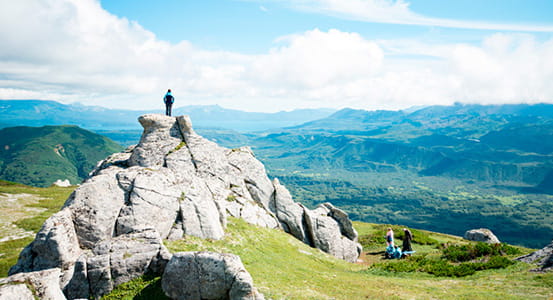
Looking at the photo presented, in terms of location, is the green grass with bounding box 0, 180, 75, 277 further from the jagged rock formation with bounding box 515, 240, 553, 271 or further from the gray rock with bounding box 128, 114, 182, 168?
the jagged rock formation with bounding box 515, 240, 553, 271

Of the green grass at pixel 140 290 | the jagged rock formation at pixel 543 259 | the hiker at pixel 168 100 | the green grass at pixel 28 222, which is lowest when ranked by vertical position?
the green grass at pixel 28 222

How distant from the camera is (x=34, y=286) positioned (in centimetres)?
1814

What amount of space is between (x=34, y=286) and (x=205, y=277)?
9.65m

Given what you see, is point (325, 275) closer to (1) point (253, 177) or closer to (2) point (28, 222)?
(1) point (253, 177)

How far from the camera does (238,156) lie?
153 ft

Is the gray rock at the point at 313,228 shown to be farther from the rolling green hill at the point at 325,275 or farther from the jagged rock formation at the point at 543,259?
the jagged rock formation at the point at 543,259

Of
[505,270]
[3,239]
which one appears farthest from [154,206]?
[505,270]

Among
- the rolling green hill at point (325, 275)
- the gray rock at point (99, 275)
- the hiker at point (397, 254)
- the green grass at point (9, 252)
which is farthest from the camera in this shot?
the hiker at point (397, 254)

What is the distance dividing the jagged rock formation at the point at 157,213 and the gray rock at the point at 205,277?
7.03ft

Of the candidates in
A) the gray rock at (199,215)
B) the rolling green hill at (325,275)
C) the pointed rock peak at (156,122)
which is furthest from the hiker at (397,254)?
the pointed rock peak at (156,122)

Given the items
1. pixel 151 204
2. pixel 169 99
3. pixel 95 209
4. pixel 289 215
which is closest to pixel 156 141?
pixel 169 99

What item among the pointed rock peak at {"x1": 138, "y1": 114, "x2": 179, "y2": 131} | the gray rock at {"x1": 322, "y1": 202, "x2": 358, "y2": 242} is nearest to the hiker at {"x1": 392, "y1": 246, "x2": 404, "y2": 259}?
the gray rock at {"x1": 322, "y1": 202, "x2": 358, "y2": 242}

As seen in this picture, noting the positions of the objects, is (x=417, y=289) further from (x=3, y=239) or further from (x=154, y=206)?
(x=3, y=239)

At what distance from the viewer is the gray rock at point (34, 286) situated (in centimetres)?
1717
